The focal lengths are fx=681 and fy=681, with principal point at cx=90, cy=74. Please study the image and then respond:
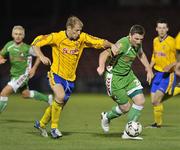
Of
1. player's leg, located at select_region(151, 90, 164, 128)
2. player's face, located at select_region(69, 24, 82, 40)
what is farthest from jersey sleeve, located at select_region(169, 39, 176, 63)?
player's face, located at select_region(69, 24, 82, 40)

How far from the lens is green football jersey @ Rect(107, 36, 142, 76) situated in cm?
1114

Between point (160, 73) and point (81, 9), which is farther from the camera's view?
point (81, 9)

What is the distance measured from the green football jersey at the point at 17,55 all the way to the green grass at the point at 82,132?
1065 mm

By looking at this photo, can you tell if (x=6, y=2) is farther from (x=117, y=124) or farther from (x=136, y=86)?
(x=136, y=86)

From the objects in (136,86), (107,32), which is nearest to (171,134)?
(136,86)

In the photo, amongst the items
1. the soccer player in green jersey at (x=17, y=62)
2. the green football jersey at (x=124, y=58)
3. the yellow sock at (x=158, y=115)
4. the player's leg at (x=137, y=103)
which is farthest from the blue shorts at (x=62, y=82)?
the soccer player in green jersey at (x=17, y=62)

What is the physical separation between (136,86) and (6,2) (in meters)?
25.3

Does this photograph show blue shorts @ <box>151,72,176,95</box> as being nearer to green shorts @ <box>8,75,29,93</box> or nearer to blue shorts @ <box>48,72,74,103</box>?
blue shorts @ <box>48,72,74,103</box>

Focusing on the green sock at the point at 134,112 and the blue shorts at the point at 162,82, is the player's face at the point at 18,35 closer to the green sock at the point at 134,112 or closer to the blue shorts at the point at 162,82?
the blue shorts at the point at 162,82

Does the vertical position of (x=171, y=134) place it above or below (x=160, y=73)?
below

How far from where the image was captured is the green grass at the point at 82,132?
9.98 m

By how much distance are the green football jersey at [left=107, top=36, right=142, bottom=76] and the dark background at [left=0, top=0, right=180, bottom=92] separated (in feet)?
62.4

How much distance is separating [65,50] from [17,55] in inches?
137

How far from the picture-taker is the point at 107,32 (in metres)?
33.3
